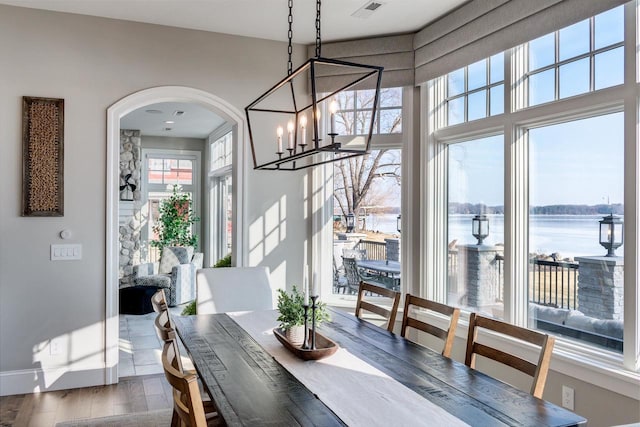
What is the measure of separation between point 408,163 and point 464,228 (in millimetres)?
743

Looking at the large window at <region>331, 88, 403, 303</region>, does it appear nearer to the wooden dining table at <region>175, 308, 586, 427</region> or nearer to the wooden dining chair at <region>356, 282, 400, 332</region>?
the wooden dining chair at <region>356, 282, 400, 332</region>

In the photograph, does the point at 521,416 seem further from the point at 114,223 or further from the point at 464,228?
the point at 114,223

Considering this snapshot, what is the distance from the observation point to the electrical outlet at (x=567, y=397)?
286cm

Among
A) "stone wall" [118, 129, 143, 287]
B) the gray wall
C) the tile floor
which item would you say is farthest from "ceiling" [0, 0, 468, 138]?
"stone wall" [118, 129, 143, 287]

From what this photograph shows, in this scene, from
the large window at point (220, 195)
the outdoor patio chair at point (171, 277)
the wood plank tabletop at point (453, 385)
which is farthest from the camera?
the large window at point (220, 195)

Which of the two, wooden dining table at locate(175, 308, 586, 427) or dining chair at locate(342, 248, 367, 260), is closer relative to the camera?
wooden dining table at locate(175, 308, 586, 427)

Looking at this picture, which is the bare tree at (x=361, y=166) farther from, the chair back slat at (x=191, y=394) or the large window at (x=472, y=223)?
the chair back slat at (x=191, y=394)

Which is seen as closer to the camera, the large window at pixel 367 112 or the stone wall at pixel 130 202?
the large window at pixel 367 112

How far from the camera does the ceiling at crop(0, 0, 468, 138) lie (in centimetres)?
365

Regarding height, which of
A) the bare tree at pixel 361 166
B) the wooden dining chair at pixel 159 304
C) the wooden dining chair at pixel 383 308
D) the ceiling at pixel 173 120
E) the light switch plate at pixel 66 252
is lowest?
the wooden dining chair at pixel 383 308

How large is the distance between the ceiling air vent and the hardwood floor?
3.18m

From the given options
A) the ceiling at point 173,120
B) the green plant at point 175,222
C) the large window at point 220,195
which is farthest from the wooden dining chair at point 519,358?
the green plant at point 175,222

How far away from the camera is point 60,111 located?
3830 mm

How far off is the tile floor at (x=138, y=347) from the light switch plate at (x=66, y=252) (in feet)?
3.58
